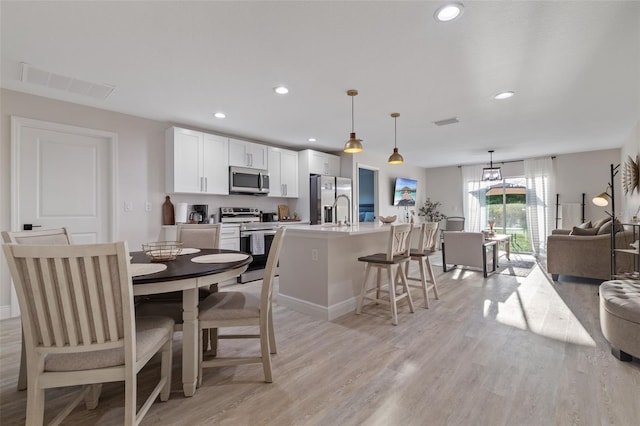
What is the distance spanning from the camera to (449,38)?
87.3 inches

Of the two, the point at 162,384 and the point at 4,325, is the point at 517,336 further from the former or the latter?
the point at 4,325

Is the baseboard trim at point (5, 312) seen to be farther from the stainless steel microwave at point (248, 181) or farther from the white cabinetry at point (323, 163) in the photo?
the white cabinetry at point (323, 163)

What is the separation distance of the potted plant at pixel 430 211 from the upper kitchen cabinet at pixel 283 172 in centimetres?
483

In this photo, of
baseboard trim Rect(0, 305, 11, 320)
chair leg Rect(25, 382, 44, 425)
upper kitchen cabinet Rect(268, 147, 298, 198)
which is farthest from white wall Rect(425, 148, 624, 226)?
baseboard trim Rect(0, 305, 11, 320)

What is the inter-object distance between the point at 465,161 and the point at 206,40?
7344 millimetres

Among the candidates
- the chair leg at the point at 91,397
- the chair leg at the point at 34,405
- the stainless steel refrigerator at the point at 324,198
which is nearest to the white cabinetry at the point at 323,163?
the stainless steel refrigerator at the point at 324,198

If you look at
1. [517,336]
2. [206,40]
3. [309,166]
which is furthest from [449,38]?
[309,166]

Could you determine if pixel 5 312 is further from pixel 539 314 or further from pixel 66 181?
pixel 539 314

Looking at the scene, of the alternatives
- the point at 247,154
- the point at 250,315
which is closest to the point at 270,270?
the point at 250,315

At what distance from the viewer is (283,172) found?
5.51 metres

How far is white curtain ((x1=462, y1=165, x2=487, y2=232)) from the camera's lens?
26.9 ft

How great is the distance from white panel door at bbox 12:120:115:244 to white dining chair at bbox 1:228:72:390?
5.82 feet

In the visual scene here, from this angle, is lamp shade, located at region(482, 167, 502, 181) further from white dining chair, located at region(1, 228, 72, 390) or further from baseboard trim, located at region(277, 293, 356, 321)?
white dining chair, located at region(1, 228, 72, 390)

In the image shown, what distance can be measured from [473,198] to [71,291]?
8.96 meters
